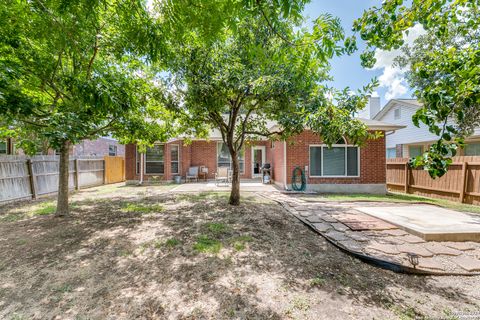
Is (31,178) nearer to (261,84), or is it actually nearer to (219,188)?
(219,188)

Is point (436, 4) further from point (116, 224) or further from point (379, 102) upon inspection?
point (379, 102)

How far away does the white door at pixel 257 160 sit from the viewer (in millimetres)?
15062

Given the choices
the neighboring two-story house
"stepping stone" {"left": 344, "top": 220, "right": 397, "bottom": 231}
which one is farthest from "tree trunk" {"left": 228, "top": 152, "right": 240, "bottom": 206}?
the neighboring two-story house

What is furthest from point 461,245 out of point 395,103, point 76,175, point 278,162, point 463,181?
point 395,103

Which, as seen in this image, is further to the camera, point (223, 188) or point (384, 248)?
point (223, 188)

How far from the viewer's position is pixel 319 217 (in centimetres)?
599

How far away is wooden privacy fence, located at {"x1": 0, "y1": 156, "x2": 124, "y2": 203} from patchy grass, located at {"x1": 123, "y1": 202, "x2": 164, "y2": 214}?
4.58 metres

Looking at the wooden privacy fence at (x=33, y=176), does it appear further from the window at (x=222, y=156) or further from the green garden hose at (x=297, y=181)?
the green garden hose at (x=297, y=181)

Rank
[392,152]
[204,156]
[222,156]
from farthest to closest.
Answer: [392,152], [222,156], [204,156]

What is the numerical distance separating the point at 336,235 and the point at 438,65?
11.7 ft

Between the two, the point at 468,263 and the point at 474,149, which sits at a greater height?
the point at 474,149

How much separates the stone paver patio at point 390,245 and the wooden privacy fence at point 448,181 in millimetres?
5203

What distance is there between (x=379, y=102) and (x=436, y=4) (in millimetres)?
22800

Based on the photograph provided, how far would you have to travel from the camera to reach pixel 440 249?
3.99 metres
